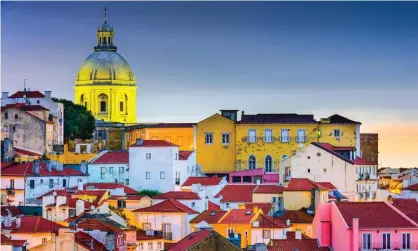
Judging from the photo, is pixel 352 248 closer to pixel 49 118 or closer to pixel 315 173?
pixel 315 173

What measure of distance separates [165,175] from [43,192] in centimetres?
564

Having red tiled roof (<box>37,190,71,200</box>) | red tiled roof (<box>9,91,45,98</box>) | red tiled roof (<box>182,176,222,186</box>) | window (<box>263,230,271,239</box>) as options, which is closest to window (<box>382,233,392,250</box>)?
window (<box>263,230,271,239</box>)

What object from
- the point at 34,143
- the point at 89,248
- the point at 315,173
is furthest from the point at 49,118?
the point at 89,248

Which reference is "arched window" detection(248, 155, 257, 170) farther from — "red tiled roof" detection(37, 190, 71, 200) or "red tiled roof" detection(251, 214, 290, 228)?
"red tiled roof" detection(251, 214, 290, 228)

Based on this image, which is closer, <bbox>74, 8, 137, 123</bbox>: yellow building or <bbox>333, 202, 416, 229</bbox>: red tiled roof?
<bbox>333, 202, 416, 229</bbox>: red tiled roof

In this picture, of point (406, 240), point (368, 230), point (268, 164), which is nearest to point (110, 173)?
point (268, 164)

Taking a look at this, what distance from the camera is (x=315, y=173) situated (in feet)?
197

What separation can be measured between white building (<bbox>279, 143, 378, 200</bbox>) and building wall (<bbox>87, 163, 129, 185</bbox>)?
18.6ft

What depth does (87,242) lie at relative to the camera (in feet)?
129

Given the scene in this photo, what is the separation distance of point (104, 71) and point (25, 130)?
700 inches

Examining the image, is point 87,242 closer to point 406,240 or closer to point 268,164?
point 406,240

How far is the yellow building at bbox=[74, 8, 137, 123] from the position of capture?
7944cm

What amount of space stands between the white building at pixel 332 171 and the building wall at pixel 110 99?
2021 centimetres

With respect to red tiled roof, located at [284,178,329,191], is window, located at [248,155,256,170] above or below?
above
